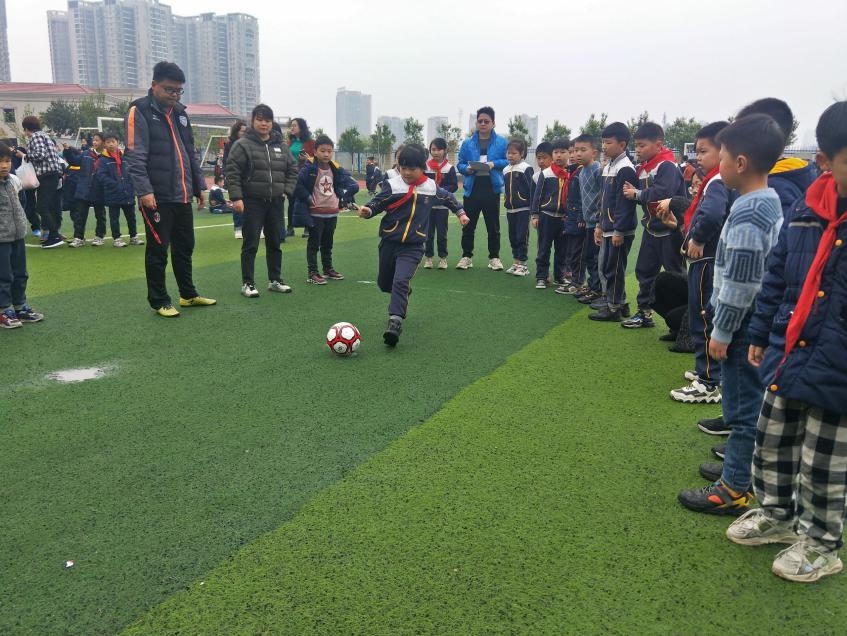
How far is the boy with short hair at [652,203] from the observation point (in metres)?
5.75

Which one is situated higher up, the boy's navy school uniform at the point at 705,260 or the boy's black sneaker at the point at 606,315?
the boy's navy school uniform at the point at 705,260

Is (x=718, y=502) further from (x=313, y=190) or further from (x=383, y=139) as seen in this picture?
(x=383, y=139)

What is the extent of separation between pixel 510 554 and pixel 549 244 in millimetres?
6134

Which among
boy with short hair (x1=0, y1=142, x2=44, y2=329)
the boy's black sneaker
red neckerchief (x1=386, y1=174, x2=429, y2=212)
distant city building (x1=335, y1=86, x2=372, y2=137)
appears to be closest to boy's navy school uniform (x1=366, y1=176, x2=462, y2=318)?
red neckerchief (x1=386, y1=174, x2=429, y2=212)

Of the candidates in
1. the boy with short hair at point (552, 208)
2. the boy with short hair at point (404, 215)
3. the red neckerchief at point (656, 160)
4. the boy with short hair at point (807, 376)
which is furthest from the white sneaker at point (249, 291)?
the boy with short hair at point (807, 376)

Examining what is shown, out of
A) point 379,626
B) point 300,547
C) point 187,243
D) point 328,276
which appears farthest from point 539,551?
point 328,276

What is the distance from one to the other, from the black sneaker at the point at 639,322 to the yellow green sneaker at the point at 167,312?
14.8ft

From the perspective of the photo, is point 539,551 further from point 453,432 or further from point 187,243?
point 187,243

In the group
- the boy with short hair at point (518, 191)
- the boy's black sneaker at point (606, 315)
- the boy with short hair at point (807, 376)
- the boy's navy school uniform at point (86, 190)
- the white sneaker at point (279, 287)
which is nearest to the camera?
the boy with short hair at point (807, 376)

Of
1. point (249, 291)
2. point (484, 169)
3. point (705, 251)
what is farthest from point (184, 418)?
point (484, 169)

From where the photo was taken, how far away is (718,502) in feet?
9.73

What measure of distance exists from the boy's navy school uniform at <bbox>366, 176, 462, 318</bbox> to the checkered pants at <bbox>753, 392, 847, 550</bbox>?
137 inches

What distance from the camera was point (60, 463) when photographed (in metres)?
3.36

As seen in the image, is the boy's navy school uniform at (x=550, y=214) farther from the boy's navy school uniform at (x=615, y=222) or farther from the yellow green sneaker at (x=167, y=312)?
the yellow green sneaker at (x=167, y=312)
